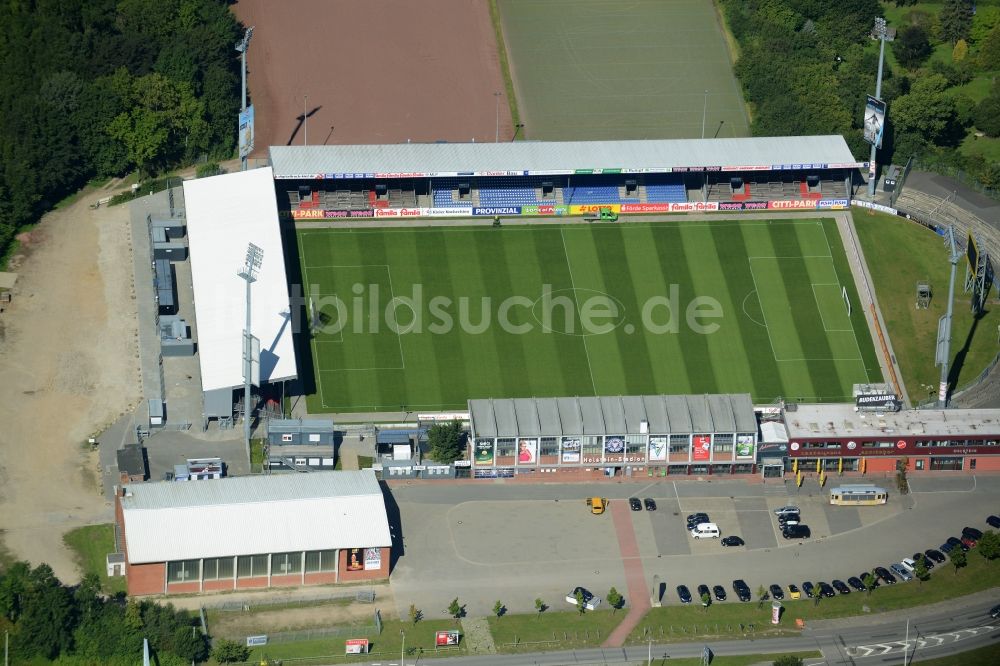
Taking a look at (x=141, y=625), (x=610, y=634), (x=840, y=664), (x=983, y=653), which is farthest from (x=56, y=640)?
(x=983, y=653)

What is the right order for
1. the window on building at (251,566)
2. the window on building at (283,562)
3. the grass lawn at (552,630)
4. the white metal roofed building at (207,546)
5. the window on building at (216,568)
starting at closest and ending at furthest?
1. the grass lawn at (552,630)
2. the white metal roofed building at (207,546)
3. the window on building at (216,568)
4. the window on building at (251,566)
5. the window on building at (283,562)

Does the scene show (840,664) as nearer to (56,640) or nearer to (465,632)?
(465,632)

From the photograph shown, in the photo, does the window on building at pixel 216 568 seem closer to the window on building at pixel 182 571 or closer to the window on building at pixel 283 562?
the window on building at pixel 182 571

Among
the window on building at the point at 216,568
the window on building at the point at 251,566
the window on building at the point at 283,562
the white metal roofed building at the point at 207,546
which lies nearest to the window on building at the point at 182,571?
the white metal roofed building at the point at 207,546

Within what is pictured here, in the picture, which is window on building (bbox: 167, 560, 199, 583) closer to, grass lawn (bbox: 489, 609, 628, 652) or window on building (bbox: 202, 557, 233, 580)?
window on building (bbox: 202, 557, 233, 580)

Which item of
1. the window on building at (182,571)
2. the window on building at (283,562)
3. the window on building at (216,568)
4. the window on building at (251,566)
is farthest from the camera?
the window on building at (283,562)

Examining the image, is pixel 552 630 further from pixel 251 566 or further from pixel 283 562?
pixel 251 566
